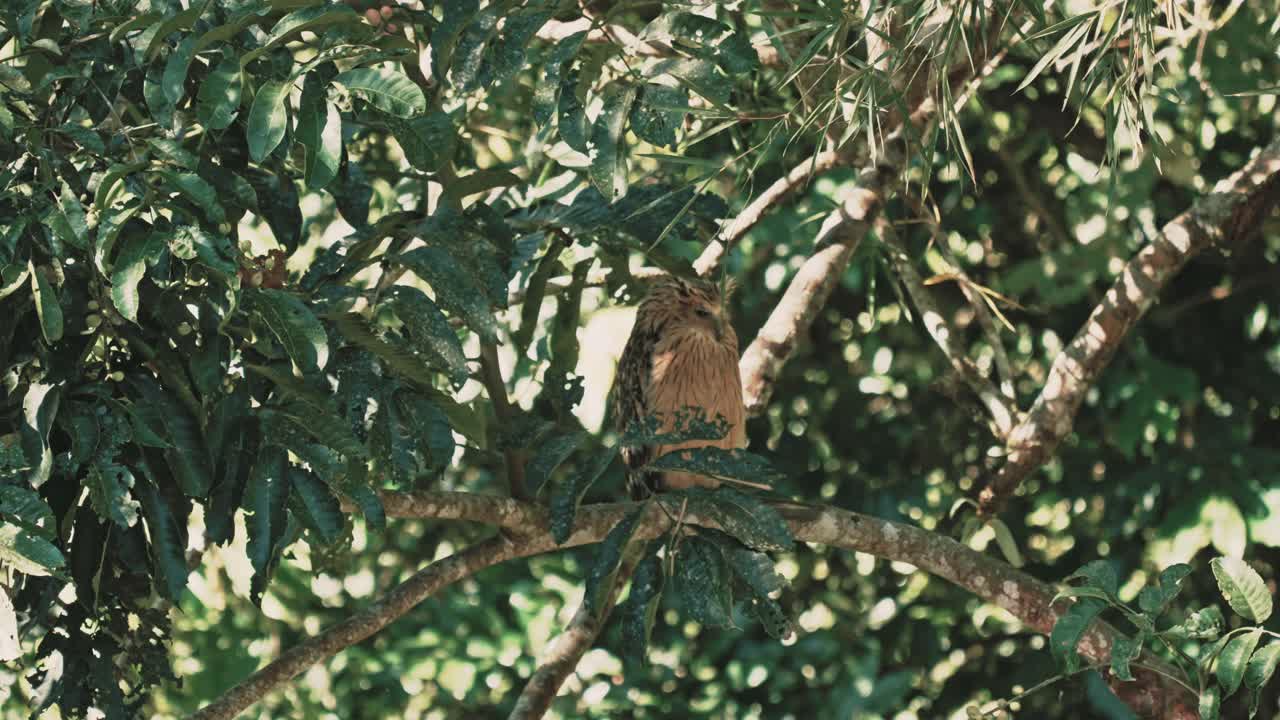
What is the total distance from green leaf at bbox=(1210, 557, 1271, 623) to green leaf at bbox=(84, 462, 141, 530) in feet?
4.97

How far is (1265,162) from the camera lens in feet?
12.1

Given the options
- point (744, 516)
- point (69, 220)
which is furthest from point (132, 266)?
point (744, 516)

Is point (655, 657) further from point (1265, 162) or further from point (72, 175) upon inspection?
point (72, 175)

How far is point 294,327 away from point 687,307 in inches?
74.1

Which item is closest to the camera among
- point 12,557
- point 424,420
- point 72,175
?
point 12,557

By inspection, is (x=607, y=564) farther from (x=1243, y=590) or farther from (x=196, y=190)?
(x=1243, y=590)

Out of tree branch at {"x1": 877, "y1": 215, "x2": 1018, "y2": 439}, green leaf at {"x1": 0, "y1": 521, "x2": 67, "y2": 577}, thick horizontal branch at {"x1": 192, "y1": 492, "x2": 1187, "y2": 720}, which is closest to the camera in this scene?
green leaf at {"x1": 0, "y1": 521, "x2": 67, "y2": 577}

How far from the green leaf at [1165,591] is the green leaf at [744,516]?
572 mm

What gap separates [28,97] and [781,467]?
10.1 feet

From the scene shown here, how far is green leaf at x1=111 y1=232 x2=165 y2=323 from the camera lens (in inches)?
69.7

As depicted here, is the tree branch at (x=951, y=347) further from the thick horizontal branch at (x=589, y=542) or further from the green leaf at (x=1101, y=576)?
the green leaf at (x=1101, y=576)

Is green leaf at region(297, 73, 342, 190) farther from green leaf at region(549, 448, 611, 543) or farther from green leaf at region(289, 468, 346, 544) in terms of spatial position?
green leaf at region(549, 448, 611, 543)

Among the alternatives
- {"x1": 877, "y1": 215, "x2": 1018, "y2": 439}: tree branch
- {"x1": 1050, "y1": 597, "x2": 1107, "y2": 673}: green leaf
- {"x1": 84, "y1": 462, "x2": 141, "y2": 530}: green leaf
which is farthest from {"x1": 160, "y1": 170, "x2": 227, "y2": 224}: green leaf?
{"x1": 877, "y1": 215, "x2": 1018, "y2": 439}: tree branch

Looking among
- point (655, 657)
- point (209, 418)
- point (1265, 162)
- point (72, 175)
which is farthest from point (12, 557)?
point (655, 657)
